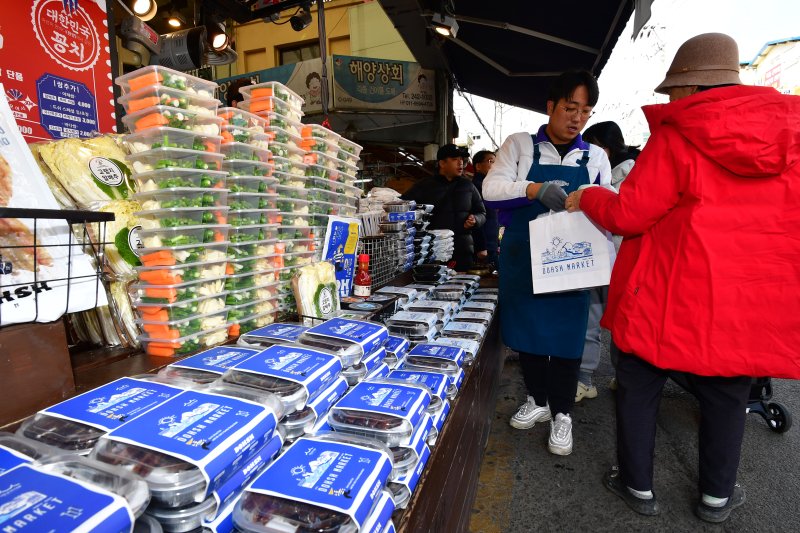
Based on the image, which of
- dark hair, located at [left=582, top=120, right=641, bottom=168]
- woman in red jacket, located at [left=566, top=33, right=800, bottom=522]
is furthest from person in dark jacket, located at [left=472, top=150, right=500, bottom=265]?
woman in red jacket, located at [left=566, top=33, right=800, bottom=522]

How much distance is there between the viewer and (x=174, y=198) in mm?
1299

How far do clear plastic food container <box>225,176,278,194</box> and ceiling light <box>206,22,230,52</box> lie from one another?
403 cm

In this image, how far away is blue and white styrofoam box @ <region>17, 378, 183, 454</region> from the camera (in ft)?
2.54

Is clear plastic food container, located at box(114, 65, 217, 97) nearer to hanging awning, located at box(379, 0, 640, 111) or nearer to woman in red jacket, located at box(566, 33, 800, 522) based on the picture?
woman in red jacket, located at box(566, 33, 800, 522)

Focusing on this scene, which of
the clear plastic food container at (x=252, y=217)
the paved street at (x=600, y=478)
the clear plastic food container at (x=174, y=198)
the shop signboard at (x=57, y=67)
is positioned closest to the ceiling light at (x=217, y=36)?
the shop signboard at (x=57, y=67)

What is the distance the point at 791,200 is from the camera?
4.84ft

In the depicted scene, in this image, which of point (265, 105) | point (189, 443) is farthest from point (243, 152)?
point (189, 443)

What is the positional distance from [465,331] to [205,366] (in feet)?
4.74

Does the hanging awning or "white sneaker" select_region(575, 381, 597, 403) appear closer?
"white sneaker" select_region(575, 381, 597, 403)

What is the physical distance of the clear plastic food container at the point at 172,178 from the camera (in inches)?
50.3

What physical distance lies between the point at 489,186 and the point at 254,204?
1334 mm

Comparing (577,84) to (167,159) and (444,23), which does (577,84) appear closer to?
(167,159)

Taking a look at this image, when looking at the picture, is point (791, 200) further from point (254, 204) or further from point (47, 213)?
point (47, 213)

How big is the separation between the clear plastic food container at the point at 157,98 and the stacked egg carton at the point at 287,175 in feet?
1.34
